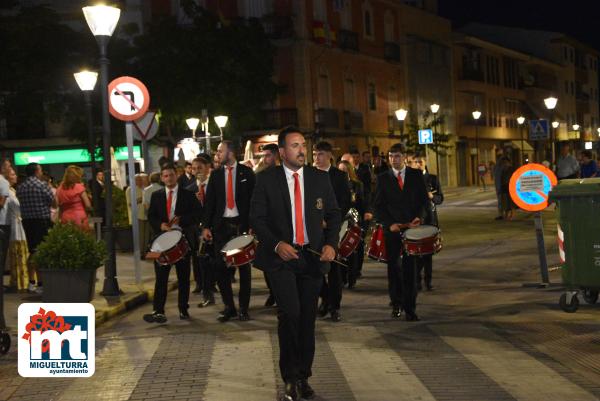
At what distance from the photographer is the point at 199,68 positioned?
A: 37.3 metres

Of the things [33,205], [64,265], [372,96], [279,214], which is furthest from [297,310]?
[372,96]

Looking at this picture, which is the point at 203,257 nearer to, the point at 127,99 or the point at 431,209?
the point at 431,209

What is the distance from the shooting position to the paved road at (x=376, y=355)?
7.34 metres

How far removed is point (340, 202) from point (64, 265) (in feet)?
10.8

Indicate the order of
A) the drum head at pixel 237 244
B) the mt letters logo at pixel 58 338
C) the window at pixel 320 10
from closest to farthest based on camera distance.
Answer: the mt letters logo at pixel 58 338 → the drum head at pixel 237 244 → the window at pixel 320 10

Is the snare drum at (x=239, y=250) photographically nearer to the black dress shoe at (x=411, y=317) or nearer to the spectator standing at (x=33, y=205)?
the black dress shoe at (x=411, y=317)

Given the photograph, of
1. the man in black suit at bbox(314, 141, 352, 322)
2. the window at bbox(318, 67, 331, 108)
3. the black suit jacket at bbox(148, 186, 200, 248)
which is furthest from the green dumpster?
the window at bbox(318, 67, 331, 108)

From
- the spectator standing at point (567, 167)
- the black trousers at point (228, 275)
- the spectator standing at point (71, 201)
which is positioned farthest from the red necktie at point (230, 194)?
the spectator standing at point (567, 167)

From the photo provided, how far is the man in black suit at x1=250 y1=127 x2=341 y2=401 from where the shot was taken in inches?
280

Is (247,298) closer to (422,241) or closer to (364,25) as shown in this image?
(422,241)

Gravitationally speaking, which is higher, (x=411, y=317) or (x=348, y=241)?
(x=348, y=241)

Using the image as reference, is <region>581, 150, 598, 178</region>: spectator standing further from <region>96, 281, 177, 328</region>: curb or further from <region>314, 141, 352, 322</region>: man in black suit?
<region>314, 141, 352, 322</region>: man in black suit

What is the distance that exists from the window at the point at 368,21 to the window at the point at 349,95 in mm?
3313

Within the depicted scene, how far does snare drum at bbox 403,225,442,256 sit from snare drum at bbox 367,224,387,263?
0.37m
